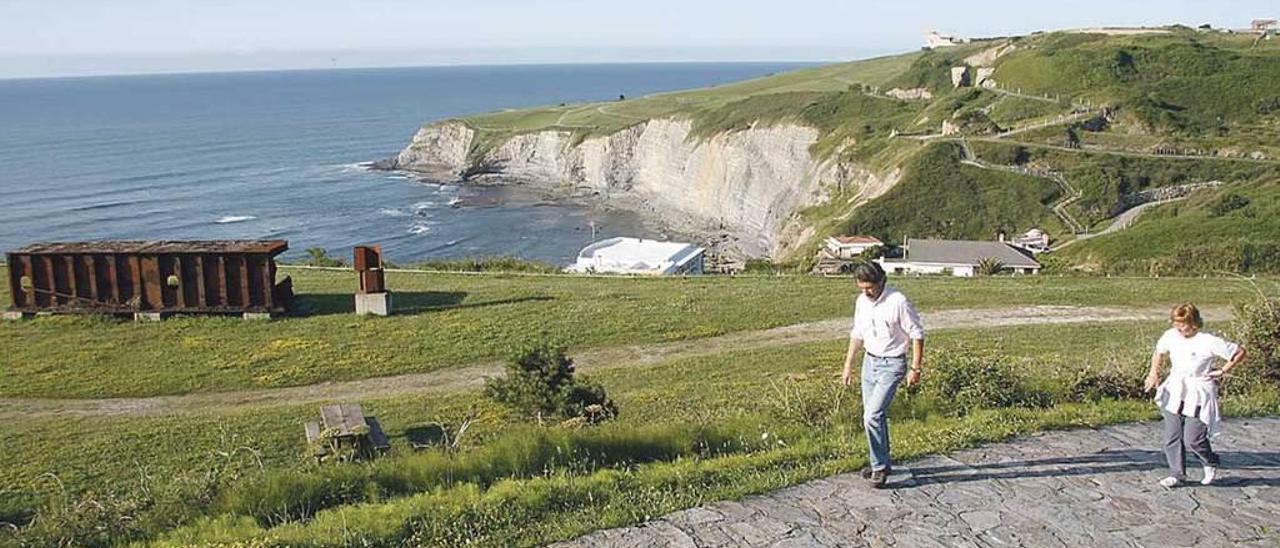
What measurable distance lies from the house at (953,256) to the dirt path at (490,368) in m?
29.0

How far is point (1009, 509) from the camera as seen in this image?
7.81m

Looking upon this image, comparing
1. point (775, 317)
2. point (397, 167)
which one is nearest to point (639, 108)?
point (397, 167)

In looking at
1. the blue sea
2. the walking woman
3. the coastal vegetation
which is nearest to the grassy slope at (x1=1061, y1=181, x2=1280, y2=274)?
the coastal vegetation

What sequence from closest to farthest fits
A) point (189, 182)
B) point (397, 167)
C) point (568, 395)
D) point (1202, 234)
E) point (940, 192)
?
point (568, 395) → point (1202, 234) → point (940, 192) → point (189, 182) → point (397, 167)

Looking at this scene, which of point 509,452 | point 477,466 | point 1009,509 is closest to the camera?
point 1009,509

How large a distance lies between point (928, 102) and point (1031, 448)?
109 metres

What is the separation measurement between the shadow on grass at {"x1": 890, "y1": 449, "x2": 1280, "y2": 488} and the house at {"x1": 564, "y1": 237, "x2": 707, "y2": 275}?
38995mm

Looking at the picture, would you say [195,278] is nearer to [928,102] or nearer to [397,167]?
[928,102]

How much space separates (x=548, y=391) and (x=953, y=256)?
47.1 m

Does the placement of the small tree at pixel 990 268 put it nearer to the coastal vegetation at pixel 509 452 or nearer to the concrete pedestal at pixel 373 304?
the coastal vegetation at pixel 509 452

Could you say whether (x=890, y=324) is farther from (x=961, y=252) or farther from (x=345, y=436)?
(x=961, y=252)

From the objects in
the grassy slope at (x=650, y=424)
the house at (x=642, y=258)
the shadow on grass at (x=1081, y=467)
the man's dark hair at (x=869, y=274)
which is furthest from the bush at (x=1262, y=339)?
the house at (x=642, y=258)

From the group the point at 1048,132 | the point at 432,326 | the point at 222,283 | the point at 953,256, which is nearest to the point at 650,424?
the point at 432,326

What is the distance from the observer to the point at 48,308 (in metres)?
20.5
